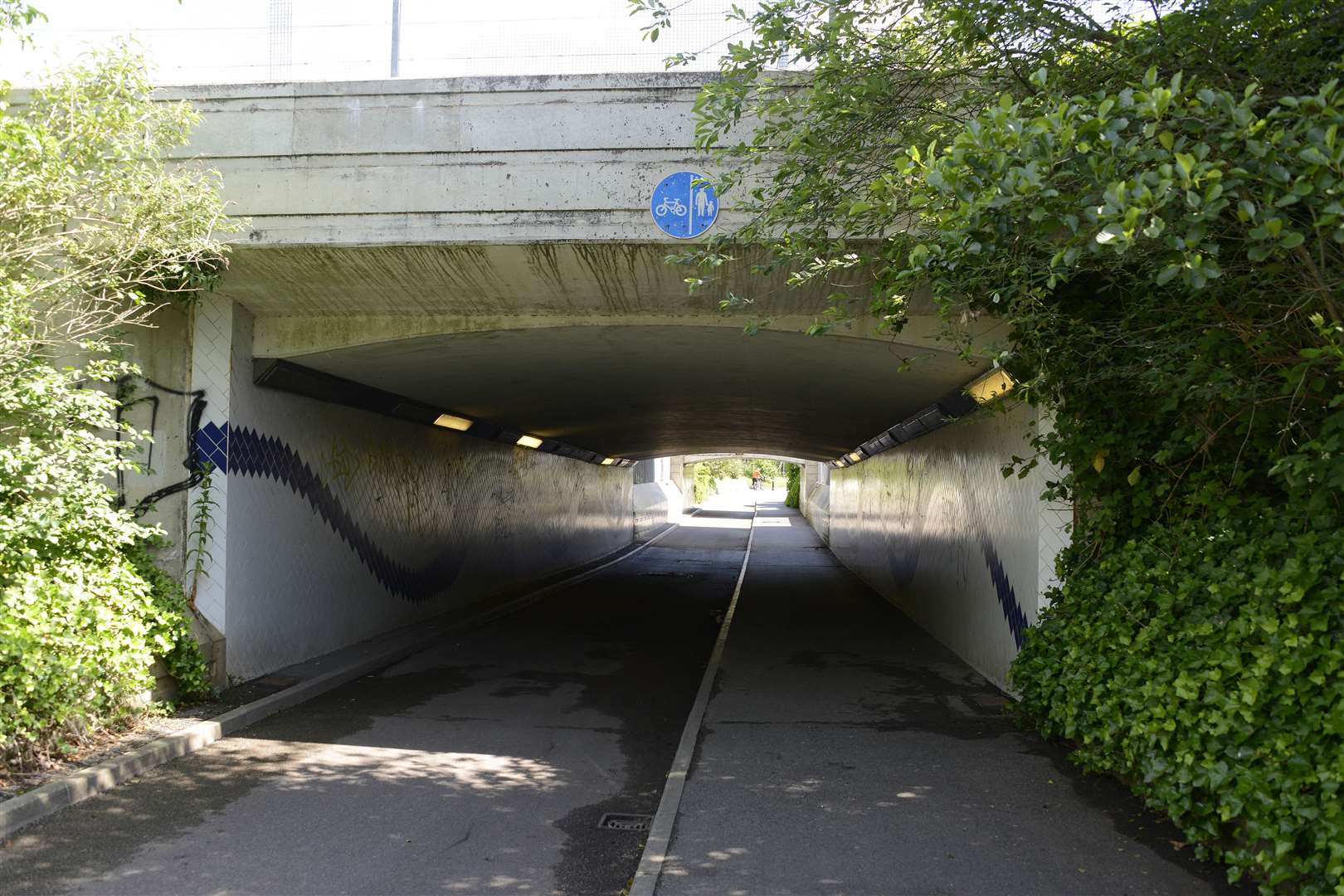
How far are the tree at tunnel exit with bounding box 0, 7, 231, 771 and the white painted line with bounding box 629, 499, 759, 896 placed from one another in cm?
352

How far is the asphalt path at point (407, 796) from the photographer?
429 centimetres

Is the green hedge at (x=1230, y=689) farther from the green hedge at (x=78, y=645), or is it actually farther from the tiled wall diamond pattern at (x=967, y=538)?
the green hedge at (x=78, y=645)

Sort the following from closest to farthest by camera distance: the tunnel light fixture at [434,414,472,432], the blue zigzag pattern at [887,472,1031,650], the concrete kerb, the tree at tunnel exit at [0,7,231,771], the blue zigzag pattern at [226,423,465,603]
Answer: the concrete kerb < the tree at tunnel exit at [0,7,231,771] < the blue zigzag pattern at [887,472,1031,650] < the blue zigzag pattern at [226,423,465,603] < the tunnel light fixture at [434,414,472,432]

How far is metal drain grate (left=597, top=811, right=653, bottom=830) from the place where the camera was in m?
5.05

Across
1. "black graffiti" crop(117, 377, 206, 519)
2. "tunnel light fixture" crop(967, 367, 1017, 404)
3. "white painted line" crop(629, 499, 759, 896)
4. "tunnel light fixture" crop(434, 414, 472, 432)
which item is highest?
"tunnel light fixture" crop(967, 367, 1017, 404)

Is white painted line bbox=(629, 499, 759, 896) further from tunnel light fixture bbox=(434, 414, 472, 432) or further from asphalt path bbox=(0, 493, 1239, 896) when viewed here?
tunnel light fixture bbox=(434, 414, 472, 432)

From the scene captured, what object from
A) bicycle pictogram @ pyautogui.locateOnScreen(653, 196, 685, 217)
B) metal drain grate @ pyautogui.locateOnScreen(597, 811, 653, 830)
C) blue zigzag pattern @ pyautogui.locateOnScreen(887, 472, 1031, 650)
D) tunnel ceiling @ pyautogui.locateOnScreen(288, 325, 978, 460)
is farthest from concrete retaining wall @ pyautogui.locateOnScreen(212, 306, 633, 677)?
blue zigzag pattern @ pyautogui.locateOnScreen(887, 472, 1031, 650)

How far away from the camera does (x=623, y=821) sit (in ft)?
16.9

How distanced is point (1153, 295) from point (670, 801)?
12.2 feet

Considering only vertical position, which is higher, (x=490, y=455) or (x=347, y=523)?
(x=490, y=455)

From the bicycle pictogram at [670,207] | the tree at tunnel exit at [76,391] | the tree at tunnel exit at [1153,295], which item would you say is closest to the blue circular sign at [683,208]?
the bicycle pictogram at [670,207]

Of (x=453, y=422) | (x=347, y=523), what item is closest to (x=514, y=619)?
(x=453, y=422)

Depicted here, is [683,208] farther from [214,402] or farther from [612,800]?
[214,402]

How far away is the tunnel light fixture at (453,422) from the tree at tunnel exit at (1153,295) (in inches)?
Answer: 274
